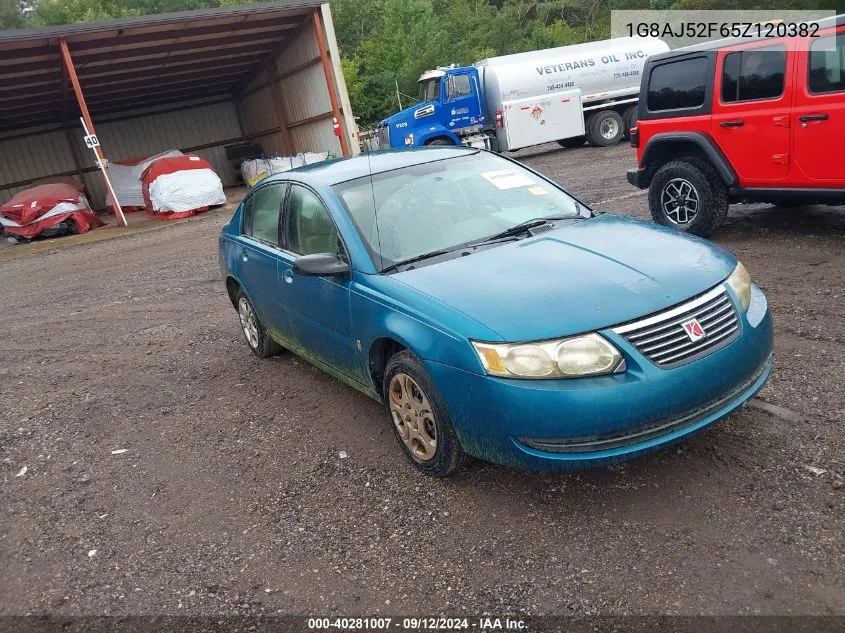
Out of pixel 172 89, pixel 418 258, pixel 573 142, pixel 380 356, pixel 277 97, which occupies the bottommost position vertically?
pixel 573 142

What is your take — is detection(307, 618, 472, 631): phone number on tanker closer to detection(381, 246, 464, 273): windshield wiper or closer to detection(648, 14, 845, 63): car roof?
detection(381, 246, 464, 273): windshield wiper

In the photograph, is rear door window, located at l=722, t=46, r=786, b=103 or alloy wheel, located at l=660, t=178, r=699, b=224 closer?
rear door window, located at l=722, t=46, r=786, b=103

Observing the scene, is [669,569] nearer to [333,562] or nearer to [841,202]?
[333,562]

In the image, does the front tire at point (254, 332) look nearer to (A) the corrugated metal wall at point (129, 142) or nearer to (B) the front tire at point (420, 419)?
(B) the front tire at point (420, 419)

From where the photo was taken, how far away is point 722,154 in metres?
6.55

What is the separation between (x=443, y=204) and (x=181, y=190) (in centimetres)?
1591

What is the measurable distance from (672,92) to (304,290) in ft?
15.6

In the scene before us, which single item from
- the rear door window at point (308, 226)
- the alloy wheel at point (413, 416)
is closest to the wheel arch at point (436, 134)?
the rear door window at point (308, 226)

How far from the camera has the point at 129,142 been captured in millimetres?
26797

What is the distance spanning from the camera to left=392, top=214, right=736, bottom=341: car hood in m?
2.91

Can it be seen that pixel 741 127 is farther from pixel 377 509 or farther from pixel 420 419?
pixel 377 509

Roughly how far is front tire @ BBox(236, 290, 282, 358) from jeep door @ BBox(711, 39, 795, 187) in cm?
465

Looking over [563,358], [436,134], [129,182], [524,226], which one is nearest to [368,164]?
[524,226]

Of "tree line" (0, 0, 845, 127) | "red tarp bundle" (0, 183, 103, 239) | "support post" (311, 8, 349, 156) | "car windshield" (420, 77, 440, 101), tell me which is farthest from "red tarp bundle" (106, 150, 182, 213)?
"tree line" (0, 0, 845, 127)
